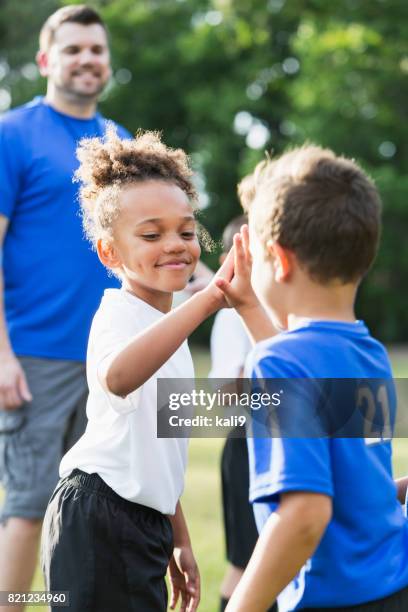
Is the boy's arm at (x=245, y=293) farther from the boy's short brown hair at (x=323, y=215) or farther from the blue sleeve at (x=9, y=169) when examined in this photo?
the blue sleeve at (x=9, y=169)

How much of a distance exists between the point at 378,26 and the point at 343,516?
949 inches

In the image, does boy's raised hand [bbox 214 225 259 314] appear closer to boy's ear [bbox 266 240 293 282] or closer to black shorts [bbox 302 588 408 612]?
boy's ear [bbox 266 240 293 282]

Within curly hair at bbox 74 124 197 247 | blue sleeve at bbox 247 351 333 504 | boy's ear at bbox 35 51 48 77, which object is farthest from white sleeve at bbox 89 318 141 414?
boy's ear at bbox 35 51 48 77

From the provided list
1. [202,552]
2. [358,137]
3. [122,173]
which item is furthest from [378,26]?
[122,173]

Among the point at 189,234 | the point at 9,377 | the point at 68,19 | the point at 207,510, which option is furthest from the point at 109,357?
the point at 207,510

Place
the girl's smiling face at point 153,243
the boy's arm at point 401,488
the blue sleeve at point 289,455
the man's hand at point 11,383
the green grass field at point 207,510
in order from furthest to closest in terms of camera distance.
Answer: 1. the green grass field at point 207,510
2. the man's hand at point 11,383
3. the girl's smiling face at point 153,243
4. the boy's arm at point 401,488
5. the blue sleeve at point 289,455

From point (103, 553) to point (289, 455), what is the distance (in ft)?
2.51

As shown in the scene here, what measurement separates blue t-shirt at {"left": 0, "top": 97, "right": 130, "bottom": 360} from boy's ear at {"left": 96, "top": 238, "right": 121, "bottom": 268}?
122cm

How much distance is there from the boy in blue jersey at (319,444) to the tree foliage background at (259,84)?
21.7 m

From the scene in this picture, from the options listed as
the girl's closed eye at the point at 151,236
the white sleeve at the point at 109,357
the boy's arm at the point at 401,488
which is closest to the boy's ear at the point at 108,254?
the girl's closed eye at the point at 151,236

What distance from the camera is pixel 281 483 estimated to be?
1657 millimetres

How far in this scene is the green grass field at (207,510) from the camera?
4285 mm

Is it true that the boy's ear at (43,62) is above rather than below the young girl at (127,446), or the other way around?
above

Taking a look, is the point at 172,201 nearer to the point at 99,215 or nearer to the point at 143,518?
the point at 99,215
